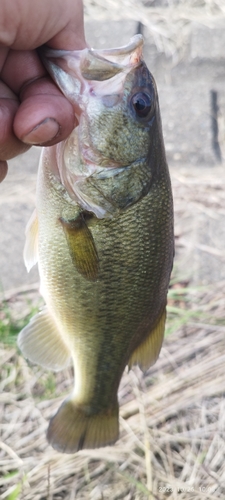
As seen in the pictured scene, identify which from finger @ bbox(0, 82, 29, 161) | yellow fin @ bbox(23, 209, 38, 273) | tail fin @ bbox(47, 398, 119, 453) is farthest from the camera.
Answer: tail fin @ bbox(47, 398, 119, 453)

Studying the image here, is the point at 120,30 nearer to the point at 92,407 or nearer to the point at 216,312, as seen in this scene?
the point at 216,312

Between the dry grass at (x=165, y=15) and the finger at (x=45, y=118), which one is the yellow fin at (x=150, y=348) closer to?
the finger at (x=45, y=118)

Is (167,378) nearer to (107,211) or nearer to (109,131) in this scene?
(107,211)

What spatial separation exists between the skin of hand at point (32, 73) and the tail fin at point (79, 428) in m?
0.73

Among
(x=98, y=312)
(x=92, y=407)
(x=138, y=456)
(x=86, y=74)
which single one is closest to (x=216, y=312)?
(x=138, y=456)

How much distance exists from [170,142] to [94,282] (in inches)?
73.9

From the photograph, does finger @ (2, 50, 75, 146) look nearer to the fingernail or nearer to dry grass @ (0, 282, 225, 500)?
the fingernail

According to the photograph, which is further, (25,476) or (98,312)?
(25,476)

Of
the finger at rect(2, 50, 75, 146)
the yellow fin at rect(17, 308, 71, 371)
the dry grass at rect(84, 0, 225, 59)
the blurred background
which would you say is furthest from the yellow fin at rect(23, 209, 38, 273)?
the dry grass at rect(84, 0, 225, 59)

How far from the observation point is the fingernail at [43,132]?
1.13m

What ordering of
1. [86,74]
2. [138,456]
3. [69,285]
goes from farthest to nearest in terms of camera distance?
[138,456] → [69,285] → [86,74]

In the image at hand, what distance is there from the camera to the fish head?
117 centimetres

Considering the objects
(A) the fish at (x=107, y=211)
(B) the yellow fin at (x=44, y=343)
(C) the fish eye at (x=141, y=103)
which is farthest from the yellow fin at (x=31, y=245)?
(C) the fish eye at (x=141, y=103)

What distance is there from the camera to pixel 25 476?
6.03 ft
